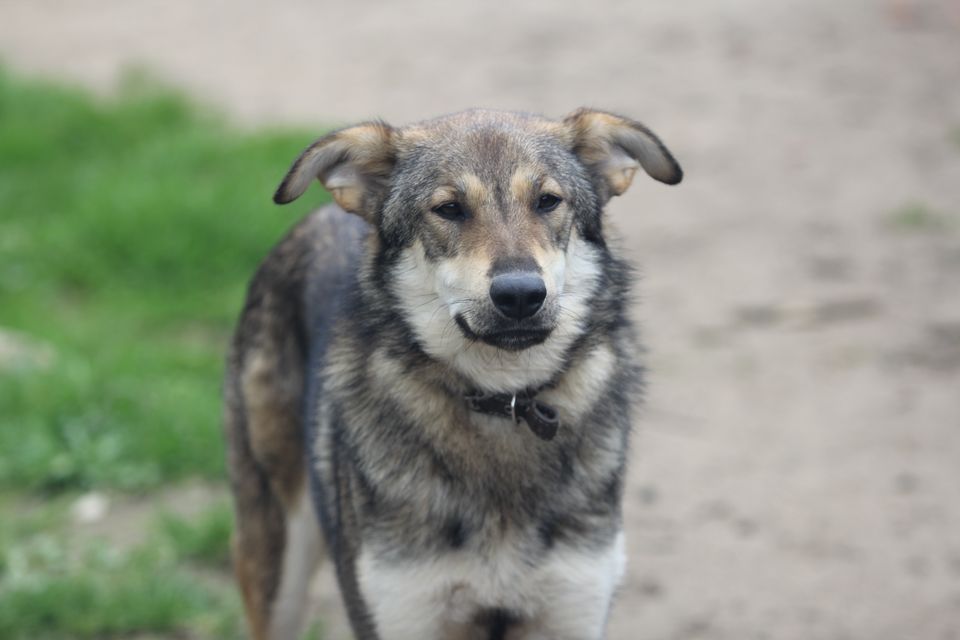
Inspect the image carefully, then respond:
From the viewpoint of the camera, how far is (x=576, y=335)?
3506 mm

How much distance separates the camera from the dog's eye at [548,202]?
3433mm

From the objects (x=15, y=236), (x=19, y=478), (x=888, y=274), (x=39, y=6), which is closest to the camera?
(x=19, y=478)

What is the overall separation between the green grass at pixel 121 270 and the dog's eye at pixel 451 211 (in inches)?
108

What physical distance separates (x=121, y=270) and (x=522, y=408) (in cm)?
463

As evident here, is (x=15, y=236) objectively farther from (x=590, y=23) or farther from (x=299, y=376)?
(x=590, y=23)

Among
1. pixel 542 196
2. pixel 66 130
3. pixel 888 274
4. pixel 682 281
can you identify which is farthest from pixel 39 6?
pixel 542 196

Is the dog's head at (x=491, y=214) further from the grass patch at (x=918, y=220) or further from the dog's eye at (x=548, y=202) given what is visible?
the grass patch at (x=918, y=220)

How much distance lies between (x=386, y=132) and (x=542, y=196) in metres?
0.51

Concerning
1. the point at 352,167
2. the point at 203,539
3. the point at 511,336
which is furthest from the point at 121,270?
the point at 511,336

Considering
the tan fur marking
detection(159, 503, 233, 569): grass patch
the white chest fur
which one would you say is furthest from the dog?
detection(159, 503, 233, 569): grass patch

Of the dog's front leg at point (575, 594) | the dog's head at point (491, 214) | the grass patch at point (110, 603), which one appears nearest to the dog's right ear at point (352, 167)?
the dog's head at point (491, 214)

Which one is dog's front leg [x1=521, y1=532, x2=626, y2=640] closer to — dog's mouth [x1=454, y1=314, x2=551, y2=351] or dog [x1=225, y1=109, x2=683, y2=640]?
dog [x1=225, y1=109, x2=683, y2=640]

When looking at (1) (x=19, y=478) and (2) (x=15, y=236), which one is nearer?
(1) (x=19, y=478)

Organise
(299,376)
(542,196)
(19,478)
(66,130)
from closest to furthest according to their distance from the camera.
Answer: (542,196) < (299,376) < (19,478) < (66,130)
